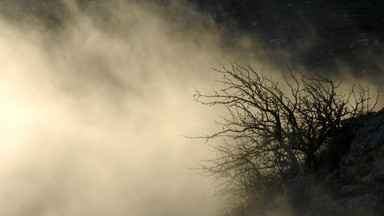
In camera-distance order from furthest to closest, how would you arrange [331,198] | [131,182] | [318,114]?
[131,182]
[318,114]
[331,198]

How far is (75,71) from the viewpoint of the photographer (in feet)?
55.2

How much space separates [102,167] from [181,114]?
10.1 feet

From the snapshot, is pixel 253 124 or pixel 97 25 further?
pixel 97 25

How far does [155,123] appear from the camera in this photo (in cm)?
1495

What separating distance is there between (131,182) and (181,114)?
269cm

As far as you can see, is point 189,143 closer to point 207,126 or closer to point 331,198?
point 207,126

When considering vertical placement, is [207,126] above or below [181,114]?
below

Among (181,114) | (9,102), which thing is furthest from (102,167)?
(9,102)

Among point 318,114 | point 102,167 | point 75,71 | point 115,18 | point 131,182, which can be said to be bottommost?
point 318,114

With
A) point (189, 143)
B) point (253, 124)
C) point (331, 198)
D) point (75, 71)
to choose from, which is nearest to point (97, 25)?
point (75, 71)

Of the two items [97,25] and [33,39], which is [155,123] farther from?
[33,39]

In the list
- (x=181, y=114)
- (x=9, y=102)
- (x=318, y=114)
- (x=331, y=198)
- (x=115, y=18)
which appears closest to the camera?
(x=331, y=198)

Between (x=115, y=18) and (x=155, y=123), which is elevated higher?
(x=115, y=18)

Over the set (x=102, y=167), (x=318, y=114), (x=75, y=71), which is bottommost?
(x=318, y=114)
